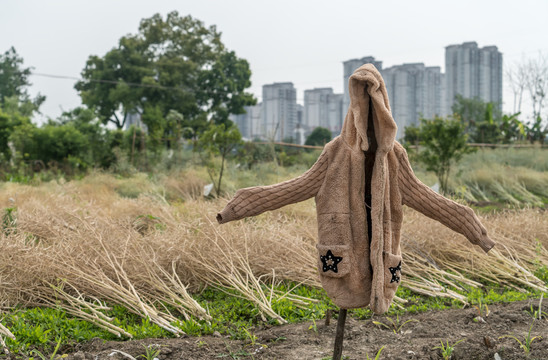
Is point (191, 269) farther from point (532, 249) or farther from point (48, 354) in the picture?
point (532, 249)

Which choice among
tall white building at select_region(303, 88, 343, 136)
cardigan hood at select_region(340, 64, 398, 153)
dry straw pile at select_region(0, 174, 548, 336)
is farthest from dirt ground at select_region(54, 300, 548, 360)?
tall white building at select_region(303, 88, 343, 136)

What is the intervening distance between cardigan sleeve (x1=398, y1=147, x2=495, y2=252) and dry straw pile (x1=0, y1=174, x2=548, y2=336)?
5.19 ft

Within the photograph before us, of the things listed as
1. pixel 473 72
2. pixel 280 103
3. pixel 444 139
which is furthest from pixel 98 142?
pixel 473 72

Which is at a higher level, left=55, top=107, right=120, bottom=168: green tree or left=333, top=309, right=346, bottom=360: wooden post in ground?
left=55, top=107, right=120, bottom=168: green tree

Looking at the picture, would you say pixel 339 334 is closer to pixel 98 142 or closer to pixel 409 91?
pixel 98 142

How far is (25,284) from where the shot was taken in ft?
11.8

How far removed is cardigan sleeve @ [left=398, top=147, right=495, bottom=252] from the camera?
2.12 metres

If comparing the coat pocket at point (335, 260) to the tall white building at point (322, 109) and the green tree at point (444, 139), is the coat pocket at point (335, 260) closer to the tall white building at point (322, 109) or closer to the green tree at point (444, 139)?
the green tree at point (444, 139)

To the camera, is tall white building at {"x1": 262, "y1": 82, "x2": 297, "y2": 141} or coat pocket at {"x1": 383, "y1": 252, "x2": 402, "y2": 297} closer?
coat pocket at {"x1": 383, "y1": 252, "x2": 402, "y2": 297}

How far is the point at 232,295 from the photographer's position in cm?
381

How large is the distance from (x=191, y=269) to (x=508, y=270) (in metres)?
2.96

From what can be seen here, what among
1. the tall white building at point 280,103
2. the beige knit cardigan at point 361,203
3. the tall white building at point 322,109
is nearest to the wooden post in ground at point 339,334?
the beige knit cardigan at point 361,203

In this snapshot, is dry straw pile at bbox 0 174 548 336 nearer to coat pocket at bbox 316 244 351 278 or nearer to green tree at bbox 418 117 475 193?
coat pocket at bbox 316 244 351 278

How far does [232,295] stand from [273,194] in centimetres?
192
